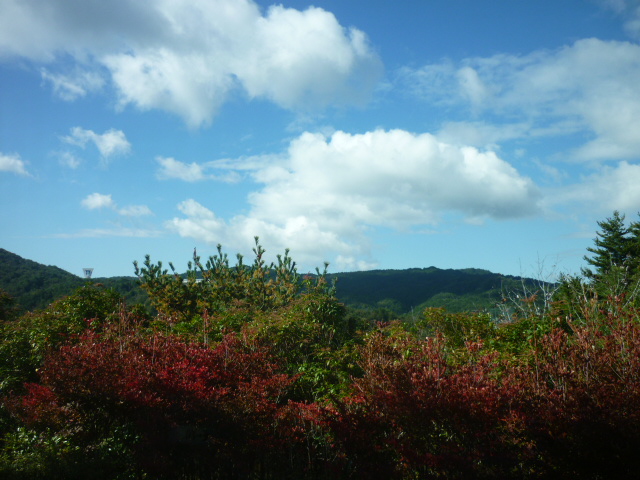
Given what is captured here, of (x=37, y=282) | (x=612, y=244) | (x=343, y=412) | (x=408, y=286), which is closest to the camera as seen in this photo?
(x=343, y=412)

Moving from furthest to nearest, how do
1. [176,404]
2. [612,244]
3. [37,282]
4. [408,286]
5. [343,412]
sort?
[408,286], [37,282], [612,244], [176,404], [343,412]

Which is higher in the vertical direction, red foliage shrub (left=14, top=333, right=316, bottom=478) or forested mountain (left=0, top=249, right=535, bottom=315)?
forested mountain (left=0, top=249, right=535, bottom=315)

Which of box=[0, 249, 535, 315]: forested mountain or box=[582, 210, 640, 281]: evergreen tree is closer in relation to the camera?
box=[582, 210, 640, 281]: evergreen tree

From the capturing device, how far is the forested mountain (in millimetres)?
49969

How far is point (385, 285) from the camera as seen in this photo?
114250 mm

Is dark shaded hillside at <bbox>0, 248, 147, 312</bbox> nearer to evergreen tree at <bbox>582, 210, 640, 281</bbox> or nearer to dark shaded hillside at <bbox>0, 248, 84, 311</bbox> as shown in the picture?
dark shaded hillside at <bbox>0, 248, 84, 311</bbox>

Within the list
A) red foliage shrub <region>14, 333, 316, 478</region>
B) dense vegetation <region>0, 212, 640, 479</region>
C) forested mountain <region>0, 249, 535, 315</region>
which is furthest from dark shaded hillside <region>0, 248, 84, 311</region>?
dense vegetation <region>0, 212, 640, 479</region>

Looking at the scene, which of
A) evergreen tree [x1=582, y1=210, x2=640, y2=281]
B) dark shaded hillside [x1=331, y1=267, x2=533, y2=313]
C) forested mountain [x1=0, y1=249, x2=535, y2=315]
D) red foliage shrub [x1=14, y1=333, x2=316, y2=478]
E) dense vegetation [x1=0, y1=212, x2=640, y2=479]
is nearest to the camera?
dense vegetation [x1=0, y1=212, x2=640, y2=479]

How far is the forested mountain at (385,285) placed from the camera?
50.0 metres

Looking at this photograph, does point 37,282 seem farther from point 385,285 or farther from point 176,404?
point 385,285

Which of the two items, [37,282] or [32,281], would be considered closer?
[32,281]

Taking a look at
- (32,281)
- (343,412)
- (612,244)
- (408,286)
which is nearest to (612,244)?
(612,244)

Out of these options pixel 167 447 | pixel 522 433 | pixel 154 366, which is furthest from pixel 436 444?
pixel 154 366

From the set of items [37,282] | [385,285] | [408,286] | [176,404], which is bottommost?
[176,404]
